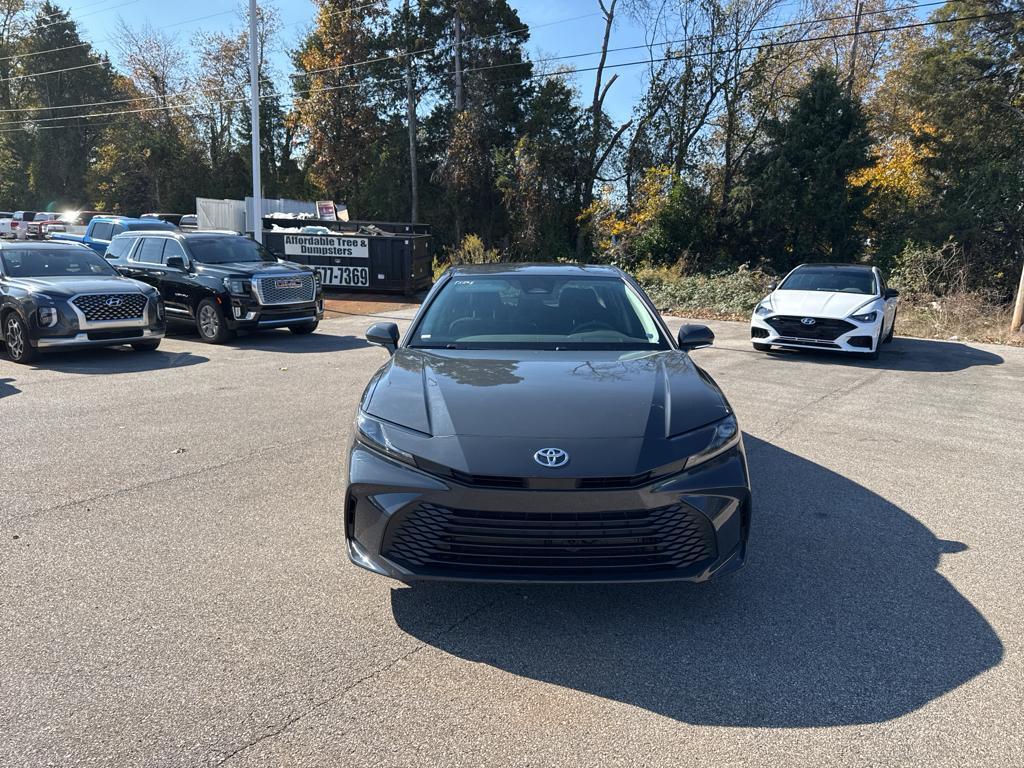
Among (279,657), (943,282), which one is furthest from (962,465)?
(943,282)

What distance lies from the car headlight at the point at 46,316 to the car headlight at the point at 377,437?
845 centimetres

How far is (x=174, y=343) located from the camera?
12.5 m

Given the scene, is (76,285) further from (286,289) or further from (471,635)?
(471,635)

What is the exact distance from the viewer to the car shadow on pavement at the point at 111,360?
32.4 feet

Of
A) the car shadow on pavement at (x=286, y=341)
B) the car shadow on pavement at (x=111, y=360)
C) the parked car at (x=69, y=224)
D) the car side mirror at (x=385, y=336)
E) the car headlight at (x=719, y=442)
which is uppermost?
the parked car at (x=69, y=224)

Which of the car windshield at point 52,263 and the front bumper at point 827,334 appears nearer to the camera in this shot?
the car windshield at point 52,263

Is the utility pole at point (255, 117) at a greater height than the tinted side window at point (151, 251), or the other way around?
the utility pole at point (255, 117)

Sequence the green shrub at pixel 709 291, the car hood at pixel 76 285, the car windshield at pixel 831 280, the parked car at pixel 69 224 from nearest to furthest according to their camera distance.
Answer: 1. the car hood at pixel 76 285
2. the car windshield at pixel 831 280
3. the green shrub at pixel 709 291
4. the parked car at pixel 69 224

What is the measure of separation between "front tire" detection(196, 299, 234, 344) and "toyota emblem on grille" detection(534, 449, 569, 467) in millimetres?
10546

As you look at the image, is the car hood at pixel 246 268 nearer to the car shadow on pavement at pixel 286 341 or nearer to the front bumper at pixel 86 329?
the car shadow on pavement at pixel 286 341

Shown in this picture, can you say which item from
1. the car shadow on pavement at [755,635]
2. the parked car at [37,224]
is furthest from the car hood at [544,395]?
the parked car at [37,224]

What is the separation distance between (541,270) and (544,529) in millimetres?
2839

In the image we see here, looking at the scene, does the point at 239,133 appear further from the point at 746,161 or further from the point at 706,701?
the point at 706,701

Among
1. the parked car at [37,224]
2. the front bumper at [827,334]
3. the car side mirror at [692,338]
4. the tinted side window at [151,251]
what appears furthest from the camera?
the parked car at [37,224]
